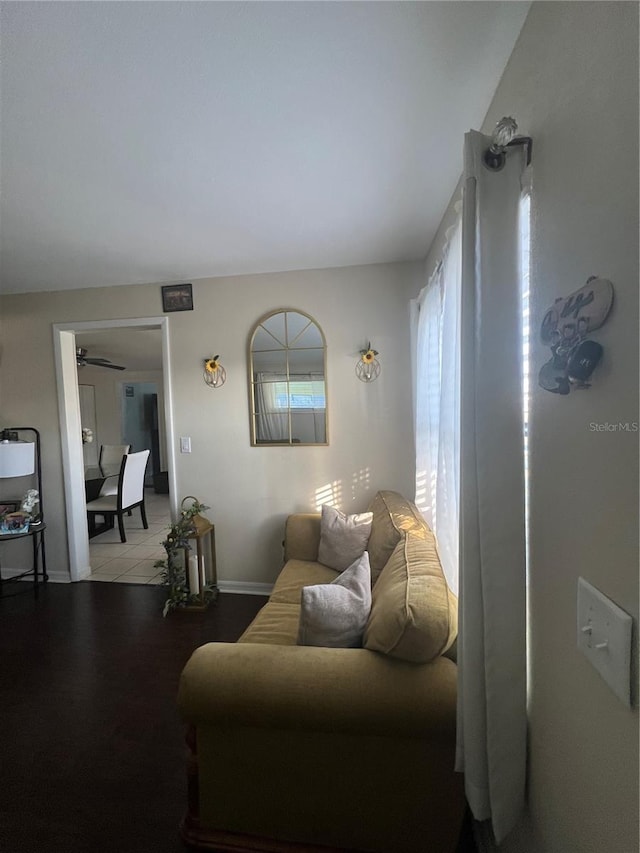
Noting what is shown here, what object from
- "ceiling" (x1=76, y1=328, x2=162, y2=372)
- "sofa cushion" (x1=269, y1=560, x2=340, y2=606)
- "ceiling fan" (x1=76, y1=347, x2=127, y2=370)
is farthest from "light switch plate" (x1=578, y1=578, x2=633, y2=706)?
"ceiling fan" (x1=76, y1=347, x2=127, y2=370)

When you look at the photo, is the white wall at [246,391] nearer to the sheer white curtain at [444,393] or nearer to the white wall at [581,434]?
the sheer white curtain at [444,393]

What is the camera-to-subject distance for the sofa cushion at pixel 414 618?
1017 millimetres

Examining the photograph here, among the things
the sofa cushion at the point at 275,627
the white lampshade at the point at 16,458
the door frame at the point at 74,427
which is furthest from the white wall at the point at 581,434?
the white lampshade at the point at 16,458

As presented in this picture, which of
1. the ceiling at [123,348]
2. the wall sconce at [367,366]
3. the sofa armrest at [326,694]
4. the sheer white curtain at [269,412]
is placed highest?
the ceiling at [123,348]

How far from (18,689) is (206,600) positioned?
1068 millimetres

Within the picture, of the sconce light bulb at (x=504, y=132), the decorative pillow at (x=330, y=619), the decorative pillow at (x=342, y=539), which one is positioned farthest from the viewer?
the decorative pillow at (x=342, y=539)

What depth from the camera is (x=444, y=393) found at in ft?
4.45

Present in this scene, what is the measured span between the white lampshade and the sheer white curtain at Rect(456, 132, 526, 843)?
3248mm

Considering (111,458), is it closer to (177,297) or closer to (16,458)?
(16,458)

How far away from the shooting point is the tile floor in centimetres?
306

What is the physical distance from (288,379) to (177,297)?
3.60ft

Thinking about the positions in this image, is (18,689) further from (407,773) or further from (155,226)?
(155,226)

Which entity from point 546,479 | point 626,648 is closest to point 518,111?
point 546,479

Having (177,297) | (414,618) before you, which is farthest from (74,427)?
(414,618)
